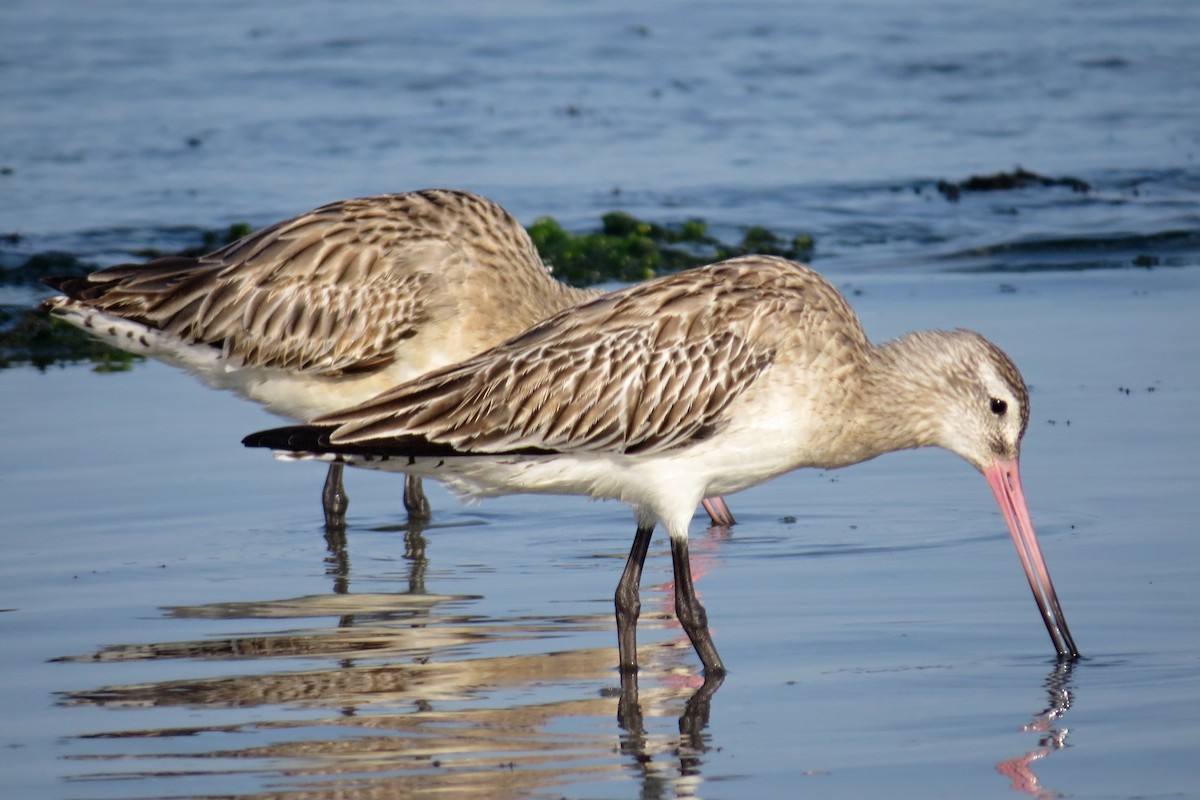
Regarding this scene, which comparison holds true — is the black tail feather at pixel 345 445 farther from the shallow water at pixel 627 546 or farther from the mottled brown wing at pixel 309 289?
the mottled brown wing at pixel 309 289

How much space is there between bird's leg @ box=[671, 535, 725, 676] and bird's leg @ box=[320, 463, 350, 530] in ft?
7.34

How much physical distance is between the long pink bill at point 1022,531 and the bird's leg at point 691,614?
105cm

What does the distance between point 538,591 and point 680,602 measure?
0.93 metres

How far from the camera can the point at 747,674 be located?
235 inches

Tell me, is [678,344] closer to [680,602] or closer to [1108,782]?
[680,602]

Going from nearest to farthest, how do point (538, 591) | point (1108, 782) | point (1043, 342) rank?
point (1108, 782)
point (538, 591)
point (1043, 342)

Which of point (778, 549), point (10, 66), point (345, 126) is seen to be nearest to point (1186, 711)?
point (778, 549)

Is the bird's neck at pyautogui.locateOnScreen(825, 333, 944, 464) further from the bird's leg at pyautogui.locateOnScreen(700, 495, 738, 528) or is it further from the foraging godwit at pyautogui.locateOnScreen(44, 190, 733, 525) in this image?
the foraging godwit at pyautogui.locateOnScreen(44, 190, 733, 525)

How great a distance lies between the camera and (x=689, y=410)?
6.04 metres

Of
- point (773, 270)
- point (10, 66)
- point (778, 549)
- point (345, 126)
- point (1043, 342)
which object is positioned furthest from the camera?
point (10, 66)

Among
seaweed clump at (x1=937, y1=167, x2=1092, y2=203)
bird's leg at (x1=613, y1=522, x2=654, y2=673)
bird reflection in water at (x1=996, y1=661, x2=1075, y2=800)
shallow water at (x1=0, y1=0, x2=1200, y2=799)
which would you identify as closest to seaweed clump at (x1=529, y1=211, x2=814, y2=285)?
shallow water at (x1=0, y1=0, x2=1200, y2=799)

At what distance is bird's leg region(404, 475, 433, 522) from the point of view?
8.12 meters

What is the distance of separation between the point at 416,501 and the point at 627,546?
1.08 meters

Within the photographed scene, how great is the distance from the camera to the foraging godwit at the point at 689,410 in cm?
604
